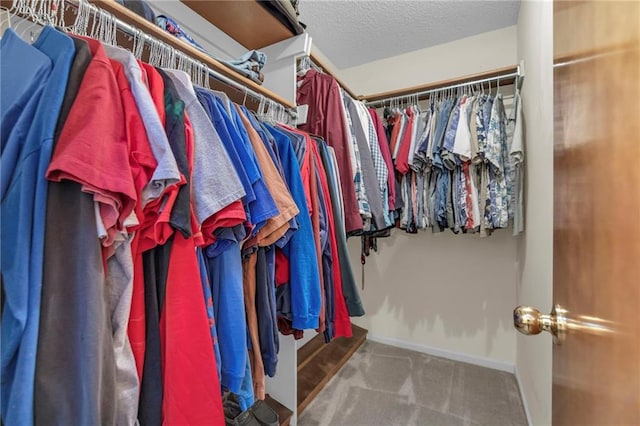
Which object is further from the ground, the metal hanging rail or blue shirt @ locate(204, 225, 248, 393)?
the metal hanging rail

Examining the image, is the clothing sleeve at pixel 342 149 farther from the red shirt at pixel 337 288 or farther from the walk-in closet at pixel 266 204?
the red shirt at pixel 337 288

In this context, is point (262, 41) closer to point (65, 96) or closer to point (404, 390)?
point (65, 96)

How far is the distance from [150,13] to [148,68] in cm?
38

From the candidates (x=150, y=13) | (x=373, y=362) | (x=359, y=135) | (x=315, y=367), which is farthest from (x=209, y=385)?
(x=373, y=362)

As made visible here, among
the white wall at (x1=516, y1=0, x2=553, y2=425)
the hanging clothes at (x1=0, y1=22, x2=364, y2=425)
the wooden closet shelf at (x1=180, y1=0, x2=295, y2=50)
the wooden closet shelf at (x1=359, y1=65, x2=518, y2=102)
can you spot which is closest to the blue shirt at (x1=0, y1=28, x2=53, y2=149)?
the hanging clothes at (x1=0, y1=22, x2=364, y2=425)

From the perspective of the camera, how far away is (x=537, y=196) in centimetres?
128

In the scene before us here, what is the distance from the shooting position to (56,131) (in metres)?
0.48

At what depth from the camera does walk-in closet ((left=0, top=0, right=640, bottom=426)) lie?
1.40ft

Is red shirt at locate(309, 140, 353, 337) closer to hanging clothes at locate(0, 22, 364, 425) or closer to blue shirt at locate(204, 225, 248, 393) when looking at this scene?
hanging clothes at locate(0, 22, 364, 425)

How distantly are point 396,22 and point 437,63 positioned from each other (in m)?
0.50

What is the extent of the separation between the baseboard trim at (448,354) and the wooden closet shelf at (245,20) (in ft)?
7.76

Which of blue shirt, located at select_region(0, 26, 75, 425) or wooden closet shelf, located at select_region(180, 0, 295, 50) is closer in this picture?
blue shirt, located at select_region(0, 26, 75, 425)

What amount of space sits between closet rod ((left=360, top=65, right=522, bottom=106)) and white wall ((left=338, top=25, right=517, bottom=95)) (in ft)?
0.84

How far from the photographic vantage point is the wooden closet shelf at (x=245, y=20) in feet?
4.01
